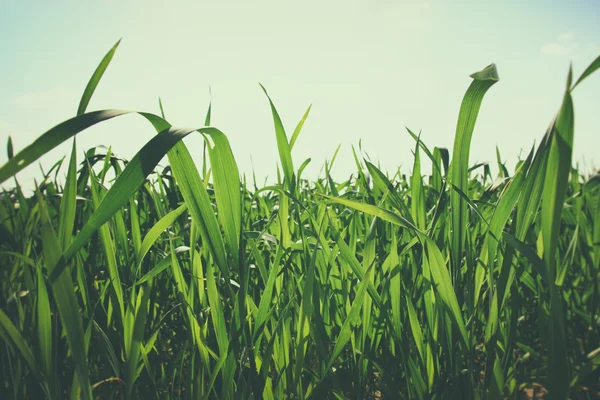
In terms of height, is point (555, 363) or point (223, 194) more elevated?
point (223, 194)

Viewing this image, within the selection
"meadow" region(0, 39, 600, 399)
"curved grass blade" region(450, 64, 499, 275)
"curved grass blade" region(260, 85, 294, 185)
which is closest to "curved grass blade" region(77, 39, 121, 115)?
"meadow" region(0, 39, 600, 399)

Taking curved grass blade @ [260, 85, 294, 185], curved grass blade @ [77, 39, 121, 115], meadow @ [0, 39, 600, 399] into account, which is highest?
curved grass blade @ [77, 39, 121, 115]

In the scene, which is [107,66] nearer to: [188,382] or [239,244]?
[239,244]

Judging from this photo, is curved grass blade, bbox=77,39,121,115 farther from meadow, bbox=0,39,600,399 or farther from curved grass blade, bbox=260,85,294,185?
curved grass blade, bbox=260,85,294,185

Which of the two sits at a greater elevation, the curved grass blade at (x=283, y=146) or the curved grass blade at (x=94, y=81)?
the curved grass blade at (x=94, y=81)

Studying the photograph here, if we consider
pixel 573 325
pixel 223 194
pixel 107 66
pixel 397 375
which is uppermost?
pixel 107 66

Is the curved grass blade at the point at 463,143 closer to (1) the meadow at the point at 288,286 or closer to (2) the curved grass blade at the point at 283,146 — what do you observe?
(1) the meadow at the point at 288,286

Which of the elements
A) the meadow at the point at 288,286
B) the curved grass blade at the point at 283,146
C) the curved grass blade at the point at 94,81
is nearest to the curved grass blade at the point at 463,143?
Result: the meadow at the point at 288,286

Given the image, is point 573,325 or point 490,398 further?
point 573,325

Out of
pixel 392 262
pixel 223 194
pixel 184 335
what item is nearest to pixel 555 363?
pixel 392 262

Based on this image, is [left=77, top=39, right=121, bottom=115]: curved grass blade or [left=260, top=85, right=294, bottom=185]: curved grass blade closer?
[left=77, top=39, right=121, bottom=115]: curved grass blade

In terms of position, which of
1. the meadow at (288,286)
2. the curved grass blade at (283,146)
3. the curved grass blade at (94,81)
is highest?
the curved grass blade at (94,81)

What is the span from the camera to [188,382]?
0.74 metres

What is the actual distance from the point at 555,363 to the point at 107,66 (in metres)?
0.66
